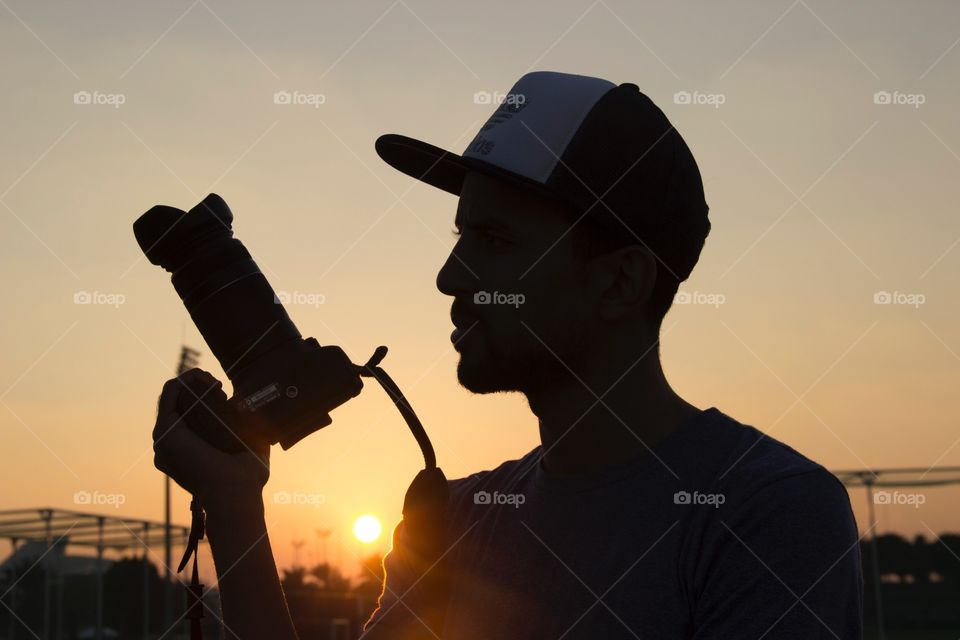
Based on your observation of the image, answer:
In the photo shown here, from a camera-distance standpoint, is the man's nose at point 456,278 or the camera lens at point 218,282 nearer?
the man's nose at point 456,278

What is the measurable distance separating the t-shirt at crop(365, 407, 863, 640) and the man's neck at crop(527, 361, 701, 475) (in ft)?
0.15

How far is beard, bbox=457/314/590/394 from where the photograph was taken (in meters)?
2.52

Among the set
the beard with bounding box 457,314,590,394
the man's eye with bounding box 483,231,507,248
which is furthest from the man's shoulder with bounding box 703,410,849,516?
the man's eye with bounding box 483,231,507,248

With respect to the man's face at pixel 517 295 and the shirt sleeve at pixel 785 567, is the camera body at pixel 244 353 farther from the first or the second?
the shirt sleeve at pixel 785 567

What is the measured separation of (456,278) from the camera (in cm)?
254

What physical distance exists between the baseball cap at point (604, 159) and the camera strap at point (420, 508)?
1.98 feet

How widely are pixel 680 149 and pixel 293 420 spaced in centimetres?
116

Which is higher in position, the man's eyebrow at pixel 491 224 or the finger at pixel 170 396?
the man's eyebrow at pixel 491 224

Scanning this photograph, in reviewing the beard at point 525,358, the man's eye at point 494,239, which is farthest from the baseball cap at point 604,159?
the beard at point 525,358

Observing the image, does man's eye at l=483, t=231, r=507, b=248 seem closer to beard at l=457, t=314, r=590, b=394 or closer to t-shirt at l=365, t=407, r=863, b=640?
beard at l=457, t=314, r=590, b=394

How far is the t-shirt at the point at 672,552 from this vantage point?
2047mm

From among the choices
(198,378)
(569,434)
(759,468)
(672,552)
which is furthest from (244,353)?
(759,468)

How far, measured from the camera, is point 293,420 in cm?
273

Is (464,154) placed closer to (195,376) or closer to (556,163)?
(556,163)
